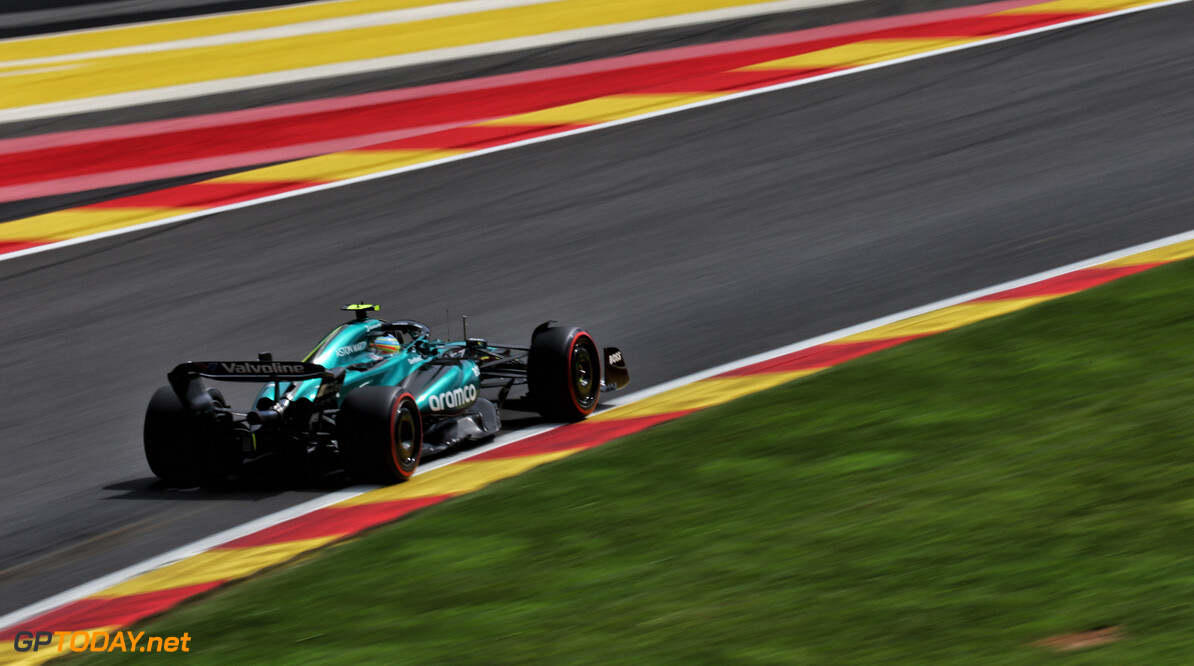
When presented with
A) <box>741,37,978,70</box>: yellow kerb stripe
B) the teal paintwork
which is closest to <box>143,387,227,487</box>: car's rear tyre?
the teal paintwork

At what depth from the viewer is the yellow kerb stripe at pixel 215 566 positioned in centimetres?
645

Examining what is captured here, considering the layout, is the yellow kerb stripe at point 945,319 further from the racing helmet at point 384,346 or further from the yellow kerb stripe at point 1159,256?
the racing helmet at point 384,346

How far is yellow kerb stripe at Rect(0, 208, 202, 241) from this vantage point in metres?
13.2

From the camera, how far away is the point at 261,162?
15391mm

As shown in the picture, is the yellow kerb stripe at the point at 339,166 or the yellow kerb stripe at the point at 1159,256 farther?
the yellow kerb stripe at the point at 339,166

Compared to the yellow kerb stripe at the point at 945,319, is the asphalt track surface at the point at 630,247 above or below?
above

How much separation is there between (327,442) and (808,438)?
7.98 ft

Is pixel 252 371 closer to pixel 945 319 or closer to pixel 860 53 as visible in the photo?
pixel 945 319

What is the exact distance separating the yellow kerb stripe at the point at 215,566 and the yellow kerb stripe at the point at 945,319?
406 centimetres

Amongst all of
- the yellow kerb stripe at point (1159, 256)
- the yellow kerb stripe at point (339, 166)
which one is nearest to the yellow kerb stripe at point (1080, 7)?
the yellow kerb stripe at point (339, 166)

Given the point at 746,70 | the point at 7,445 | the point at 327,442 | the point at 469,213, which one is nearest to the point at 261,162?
the point at 469,213

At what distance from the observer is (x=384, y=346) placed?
842 centimetres

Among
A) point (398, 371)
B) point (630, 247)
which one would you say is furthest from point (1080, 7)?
point (398, 371)

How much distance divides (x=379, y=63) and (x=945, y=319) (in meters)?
11.9
